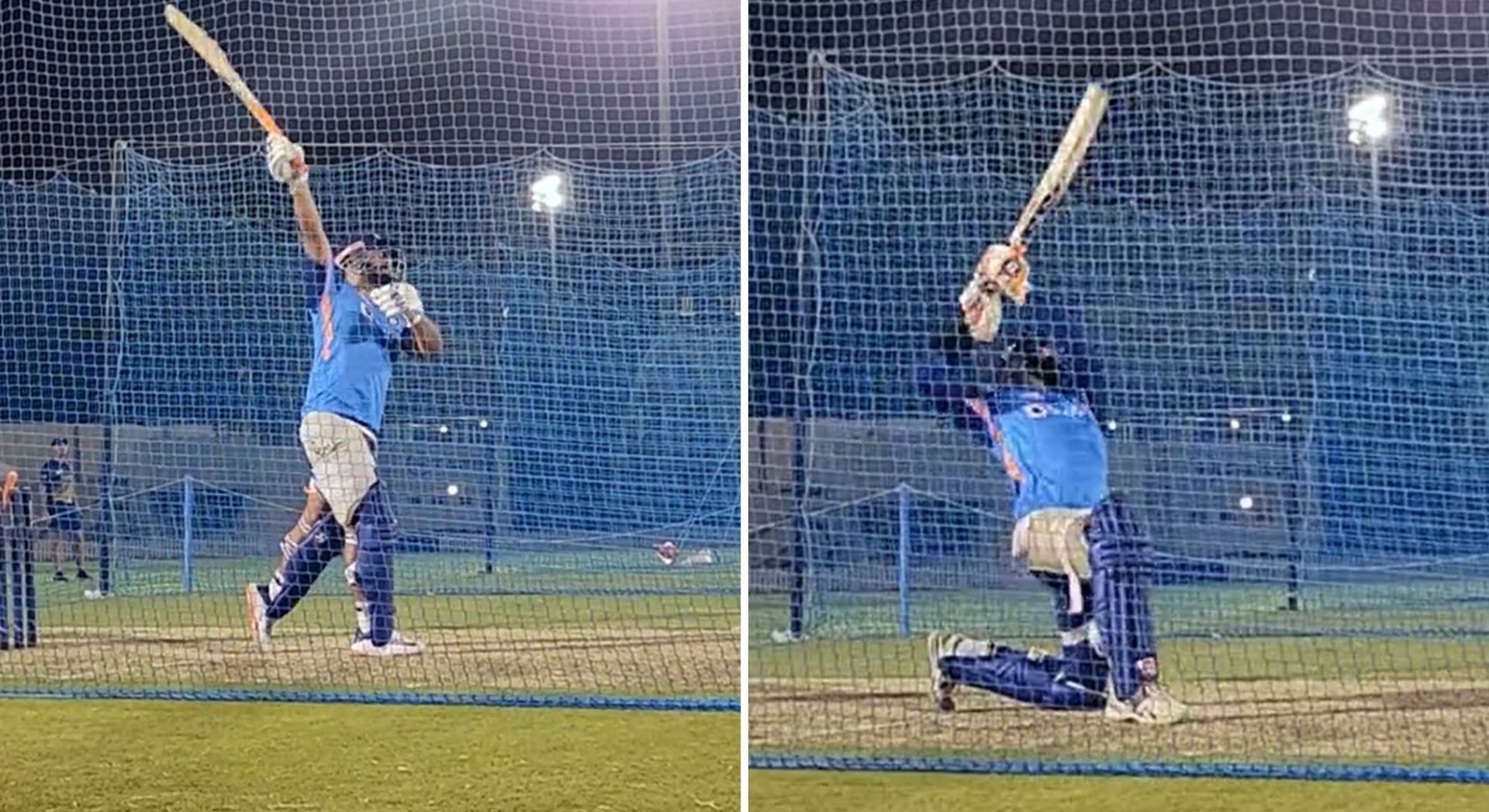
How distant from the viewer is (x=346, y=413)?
6238mm

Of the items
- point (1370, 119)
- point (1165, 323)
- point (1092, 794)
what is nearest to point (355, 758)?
point (1092, 794)

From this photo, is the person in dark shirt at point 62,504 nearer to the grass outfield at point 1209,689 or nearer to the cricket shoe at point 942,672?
the grass outfield at point 1209,689

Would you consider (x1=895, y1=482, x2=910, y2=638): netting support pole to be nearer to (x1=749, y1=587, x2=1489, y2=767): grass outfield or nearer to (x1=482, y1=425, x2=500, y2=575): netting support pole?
(x1=749, y1=587, x2=1489, y2=767): grass outfield

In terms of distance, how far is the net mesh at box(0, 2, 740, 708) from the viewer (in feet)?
26.0

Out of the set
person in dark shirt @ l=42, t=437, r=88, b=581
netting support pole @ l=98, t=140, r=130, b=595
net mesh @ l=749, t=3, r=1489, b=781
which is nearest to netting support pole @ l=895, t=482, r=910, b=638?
net mesh @ l=749, t=3, r=1489, b=781

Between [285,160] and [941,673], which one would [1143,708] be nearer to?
[941,673]

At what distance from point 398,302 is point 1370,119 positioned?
4.62 m

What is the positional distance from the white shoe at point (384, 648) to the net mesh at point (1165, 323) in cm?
146

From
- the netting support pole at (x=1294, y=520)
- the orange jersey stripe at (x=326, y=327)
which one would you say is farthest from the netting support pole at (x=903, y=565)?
the orange jersey stripe at (x=326, y=327)

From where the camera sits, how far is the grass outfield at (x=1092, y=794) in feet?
13.4

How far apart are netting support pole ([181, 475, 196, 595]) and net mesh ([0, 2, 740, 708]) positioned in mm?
24

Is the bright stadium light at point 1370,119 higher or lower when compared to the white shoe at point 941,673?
higher

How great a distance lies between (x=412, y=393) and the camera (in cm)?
847

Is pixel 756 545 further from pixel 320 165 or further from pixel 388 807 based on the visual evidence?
pixel 388 807
